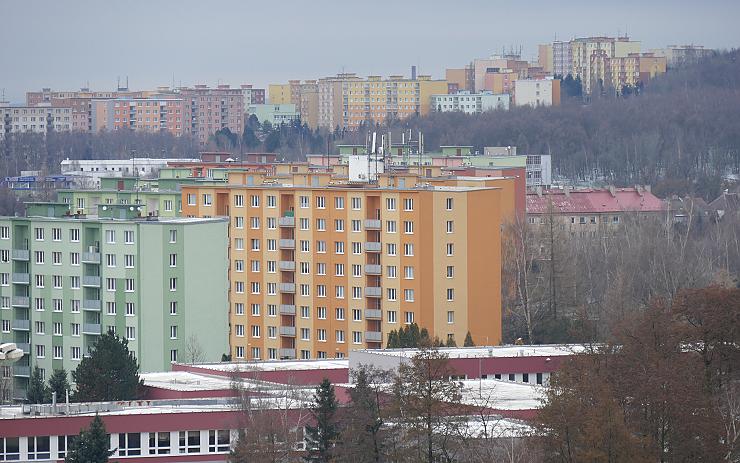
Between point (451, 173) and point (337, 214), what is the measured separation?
10455mm

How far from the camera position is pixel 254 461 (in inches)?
759

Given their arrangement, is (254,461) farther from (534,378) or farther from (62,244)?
(62,244)

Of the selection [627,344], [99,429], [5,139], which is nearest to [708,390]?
[627,344]

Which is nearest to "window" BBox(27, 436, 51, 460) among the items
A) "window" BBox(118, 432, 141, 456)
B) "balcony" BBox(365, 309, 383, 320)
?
"window" BBox(118, 432, 141, 456)

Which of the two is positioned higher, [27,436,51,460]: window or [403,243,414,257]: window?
[403,243,414,257]: window

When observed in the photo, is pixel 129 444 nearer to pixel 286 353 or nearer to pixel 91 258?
pixel 91 258

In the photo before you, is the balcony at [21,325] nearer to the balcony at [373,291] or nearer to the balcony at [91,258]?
the balcony at [91,258]

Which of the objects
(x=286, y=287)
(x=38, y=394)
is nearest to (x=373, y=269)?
(x=286, y=287)

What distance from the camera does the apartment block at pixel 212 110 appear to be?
120 metres

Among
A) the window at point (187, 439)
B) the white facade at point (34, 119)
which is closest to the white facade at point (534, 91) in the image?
the white facade at point (34, 119)

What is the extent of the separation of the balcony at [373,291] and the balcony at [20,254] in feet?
20.0

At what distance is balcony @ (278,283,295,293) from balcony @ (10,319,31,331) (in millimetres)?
5383

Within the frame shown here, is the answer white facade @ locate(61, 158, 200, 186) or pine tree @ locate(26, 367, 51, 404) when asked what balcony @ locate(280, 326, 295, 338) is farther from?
white facade @ locate(61, 158, 200, 186)

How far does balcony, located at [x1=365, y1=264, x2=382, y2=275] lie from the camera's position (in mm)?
35406
